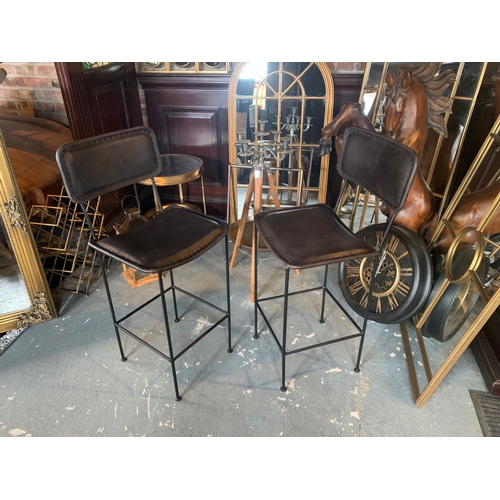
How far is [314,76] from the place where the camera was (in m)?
2.42

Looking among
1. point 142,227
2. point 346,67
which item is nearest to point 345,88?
point 346,67

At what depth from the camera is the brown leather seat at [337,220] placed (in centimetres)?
137

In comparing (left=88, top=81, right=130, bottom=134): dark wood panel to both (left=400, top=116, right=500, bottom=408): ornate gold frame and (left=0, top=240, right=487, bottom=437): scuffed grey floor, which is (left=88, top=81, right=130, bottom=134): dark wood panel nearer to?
(left=0, top=240, right=487, bottom=437): scuffed grey floor

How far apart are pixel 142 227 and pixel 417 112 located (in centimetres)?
154

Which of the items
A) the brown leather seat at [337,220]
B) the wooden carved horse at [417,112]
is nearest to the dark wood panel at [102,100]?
the brown leather seat at [337,220]

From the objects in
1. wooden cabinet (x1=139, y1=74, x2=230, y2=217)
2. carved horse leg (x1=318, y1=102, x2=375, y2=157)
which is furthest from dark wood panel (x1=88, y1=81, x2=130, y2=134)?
carved horse leg (x1=318, y1=102, x2=375, y2=157)

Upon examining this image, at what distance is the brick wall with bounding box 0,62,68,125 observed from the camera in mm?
2457

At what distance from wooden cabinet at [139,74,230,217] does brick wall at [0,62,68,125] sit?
1.95ft

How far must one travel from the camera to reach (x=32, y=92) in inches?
101

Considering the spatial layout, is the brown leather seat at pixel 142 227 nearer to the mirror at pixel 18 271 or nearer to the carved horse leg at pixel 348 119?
the mirror at pixel 18 271

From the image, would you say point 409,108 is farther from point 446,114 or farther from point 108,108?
point 108,108

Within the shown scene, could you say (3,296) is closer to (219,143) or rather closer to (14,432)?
(14,432)

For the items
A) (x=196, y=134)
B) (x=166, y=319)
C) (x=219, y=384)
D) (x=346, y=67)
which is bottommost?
(x=219, y=384)

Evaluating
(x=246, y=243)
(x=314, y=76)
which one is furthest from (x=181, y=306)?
(x=314, y=76)
